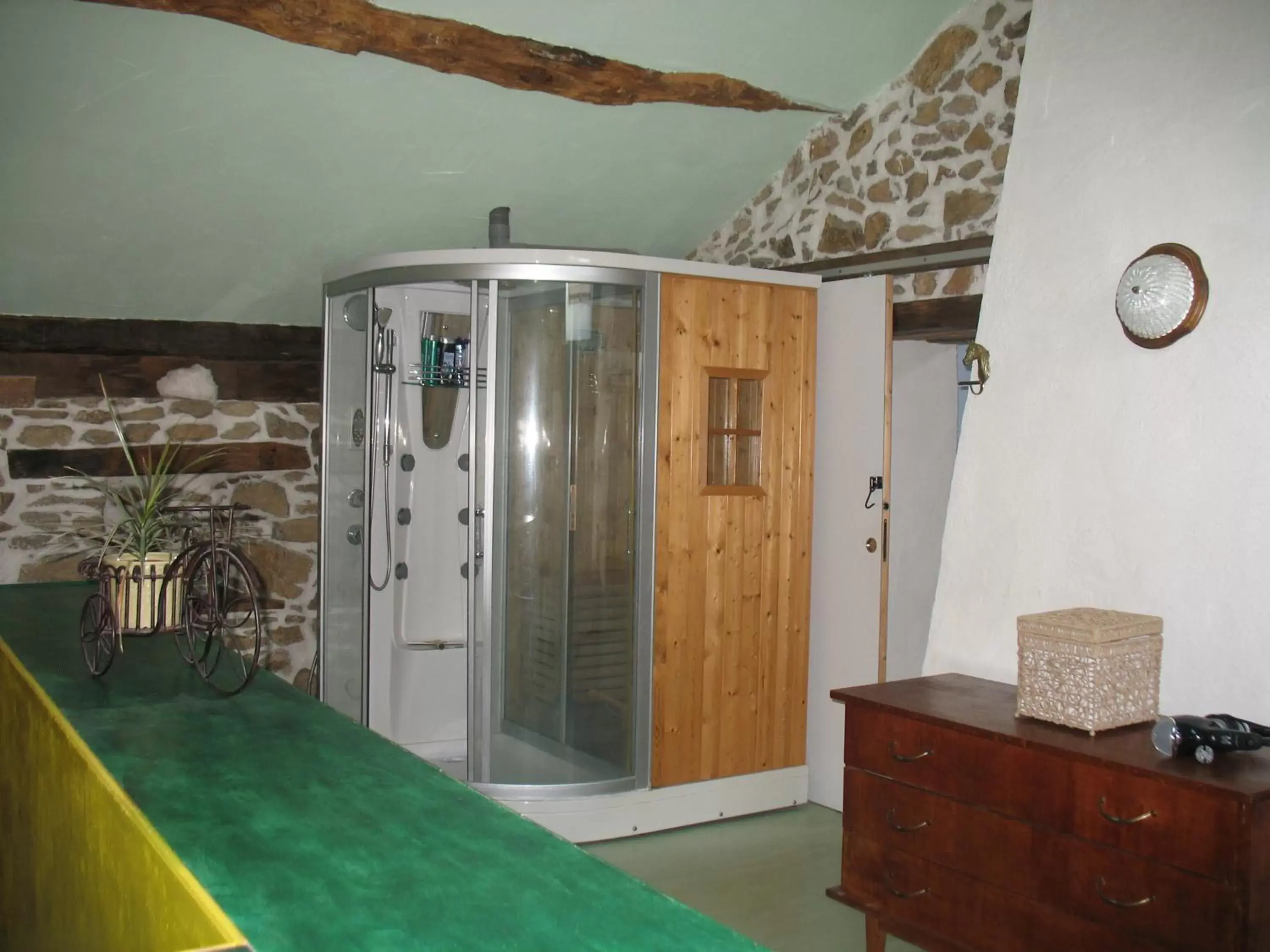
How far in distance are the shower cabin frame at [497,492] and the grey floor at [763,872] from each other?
0.31 meters

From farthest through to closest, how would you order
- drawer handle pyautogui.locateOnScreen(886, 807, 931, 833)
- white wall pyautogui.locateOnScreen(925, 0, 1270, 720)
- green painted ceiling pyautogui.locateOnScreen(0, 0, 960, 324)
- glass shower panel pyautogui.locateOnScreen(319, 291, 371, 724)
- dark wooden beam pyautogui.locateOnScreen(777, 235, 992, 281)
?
glass shower panel pyautogui.locateOnScreen(319, 291, 371, 724) → dark wooden beam pyautogui.locateOnScreen(777, 235, 992, 281) → green painted ceiling pyautogui.locateOnScreen(0, 0, 960, 324) → drawer handle pyautogui.locateOnScreen(886, 807, 931, 833) → white wall pyautogui.locateOnScreen(925, 0, 1270, 720)

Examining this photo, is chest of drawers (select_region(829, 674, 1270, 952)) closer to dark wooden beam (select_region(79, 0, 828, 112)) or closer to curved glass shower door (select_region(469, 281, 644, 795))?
curved glass shower door (select_region(469, 281, 644, 795))

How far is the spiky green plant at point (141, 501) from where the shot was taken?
263cm

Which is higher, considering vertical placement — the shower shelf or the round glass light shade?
the round glass light shade

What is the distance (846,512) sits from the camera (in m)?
4.80

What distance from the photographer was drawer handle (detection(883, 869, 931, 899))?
2969 millimetres

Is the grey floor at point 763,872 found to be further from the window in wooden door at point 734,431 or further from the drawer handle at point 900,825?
the window in wooden door at point 734,431

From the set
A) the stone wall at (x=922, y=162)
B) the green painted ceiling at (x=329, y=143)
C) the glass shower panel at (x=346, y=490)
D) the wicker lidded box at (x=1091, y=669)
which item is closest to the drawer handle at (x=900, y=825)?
the wicker lidded box at (x=1091, y=669)

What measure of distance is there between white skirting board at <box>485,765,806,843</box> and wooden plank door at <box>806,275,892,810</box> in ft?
0.64

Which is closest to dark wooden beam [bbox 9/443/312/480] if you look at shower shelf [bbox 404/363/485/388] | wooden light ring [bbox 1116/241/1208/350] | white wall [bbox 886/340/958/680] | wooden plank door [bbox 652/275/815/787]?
shower shelf [bbox 404/363/485/388]

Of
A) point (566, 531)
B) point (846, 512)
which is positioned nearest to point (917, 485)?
point (846, 512)

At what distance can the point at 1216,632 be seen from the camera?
2773mm

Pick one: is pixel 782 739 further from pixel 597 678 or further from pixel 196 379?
pixel 196 379

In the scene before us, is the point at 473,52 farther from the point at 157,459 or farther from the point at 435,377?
the point at 157,459
